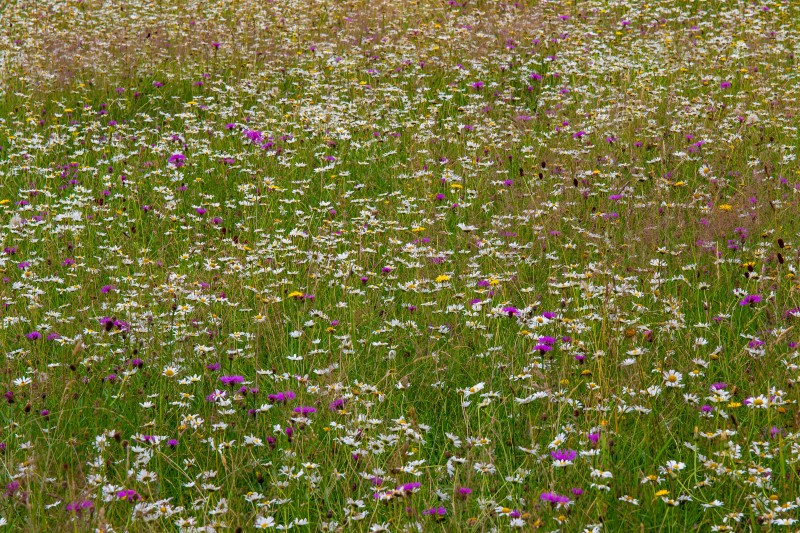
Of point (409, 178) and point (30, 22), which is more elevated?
point (30, 22)

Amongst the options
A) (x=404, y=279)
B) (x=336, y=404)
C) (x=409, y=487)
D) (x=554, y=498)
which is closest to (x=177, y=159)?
(x=404, y=279)

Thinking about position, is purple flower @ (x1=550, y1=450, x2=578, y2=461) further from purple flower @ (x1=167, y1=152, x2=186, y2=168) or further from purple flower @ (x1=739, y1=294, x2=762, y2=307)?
purple flower @ (x1=167, y1=152, x2=186, y2=168)

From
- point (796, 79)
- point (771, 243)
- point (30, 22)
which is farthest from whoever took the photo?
point (30, 22)

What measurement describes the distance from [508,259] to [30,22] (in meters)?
7.40

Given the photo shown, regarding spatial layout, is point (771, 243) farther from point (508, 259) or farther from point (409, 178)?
point (409, 178)

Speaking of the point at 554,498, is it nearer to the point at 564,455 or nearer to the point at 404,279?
the point at 564,455

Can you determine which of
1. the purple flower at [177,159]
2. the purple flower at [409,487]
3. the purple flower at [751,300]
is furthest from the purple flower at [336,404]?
the purple flower at [177,159]

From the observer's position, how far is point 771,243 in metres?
4.57

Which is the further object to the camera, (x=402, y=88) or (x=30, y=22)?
(x=30, y=22)

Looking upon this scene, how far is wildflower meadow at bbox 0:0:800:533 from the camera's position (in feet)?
9.17

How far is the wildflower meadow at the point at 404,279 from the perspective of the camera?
2.79m

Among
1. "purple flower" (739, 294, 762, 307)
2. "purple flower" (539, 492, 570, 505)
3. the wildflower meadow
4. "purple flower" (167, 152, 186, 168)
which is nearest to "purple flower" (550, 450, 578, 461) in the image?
the wildflower meadow

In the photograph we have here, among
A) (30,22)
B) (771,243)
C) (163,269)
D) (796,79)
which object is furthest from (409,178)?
(30,22)

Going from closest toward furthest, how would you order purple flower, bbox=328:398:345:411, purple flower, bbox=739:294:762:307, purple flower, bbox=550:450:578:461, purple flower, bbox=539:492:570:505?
1. purple flower, bbox=539:492:570:505
2. purple flower, bbox=550:450:578:461
3. purple flower, bbox=328:398:345:411
4. purple flower, bbox=739:294:762:307
